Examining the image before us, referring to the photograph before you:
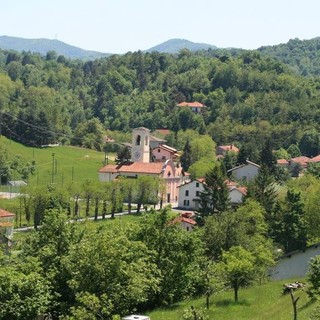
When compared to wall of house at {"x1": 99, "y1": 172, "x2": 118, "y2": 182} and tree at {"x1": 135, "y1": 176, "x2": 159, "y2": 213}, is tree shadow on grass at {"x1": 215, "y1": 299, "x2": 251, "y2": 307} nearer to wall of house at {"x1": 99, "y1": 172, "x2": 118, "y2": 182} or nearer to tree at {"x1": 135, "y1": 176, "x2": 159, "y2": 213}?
tree at {"x1": 135, "y1": 176, "x2": 159, "y2": 213}

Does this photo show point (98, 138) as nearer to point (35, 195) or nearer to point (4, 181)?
point (4, 181)

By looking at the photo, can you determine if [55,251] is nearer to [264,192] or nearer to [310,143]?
[264,192]

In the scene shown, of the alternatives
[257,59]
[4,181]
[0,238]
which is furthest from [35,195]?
[257,59]

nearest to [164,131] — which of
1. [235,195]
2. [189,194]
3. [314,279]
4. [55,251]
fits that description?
[189,194]

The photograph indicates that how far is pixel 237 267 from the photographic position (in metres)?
25.1

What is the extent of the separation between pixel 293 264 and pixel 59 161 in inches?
2371

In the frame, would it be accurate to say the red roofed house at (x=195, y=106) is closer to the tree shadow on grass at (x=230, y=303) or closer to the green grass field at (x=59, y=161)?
the green grass field at (x=59, y=161)

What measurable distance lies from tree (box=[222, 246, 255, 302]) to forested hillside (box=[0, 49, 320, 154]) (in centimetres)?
7307

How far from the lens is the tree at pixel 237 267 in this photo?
82.3ft

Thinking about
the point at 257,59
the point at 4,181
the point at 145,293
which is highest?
the point at 257,59

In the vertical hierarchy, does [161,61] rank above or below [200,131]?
above

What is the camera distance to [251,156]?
283ft

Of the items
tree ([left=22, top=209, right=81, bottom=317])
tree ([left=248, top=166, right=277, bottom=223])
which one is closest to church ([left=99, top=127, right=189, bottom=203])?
tree ([left=248, top=166, right=277, bottom=223])

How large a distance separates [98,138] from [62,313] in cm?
8478
